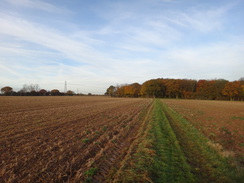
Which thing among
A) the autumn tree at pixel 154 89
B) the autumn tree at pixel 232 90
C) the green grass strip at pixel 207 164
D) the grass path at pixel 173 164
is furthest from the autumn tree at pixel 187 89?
the grass path at pixel 173 164

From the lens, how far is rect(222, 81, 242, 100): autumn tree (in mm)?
82625

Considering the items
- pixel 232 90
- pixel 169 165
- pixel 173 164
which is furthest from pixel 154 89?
pixel 169 165

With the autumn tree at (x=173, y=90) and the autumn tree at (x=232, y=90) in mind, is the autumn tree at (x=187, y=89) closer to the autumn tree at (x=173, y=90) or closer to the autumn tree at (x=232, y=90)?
the autumn tree at (x=173, y=90)

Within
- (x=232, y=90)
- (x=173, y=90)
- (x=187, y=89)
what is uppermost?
(x=187, y=89)

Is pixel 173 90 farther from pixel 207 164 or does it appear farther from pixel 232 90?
pixel 207 164

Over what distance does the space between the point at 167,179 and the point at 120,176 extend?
1.61 meters

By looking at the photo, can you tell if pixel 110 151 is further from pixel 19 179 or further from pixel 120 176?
pixel 19 179

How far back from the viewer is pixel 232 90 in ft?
274

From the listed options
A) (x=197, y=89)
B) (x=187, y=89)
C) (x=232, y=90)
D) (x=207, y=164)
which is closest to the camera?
(x=207, y=164)

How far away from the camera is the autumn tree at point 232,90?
271 feet

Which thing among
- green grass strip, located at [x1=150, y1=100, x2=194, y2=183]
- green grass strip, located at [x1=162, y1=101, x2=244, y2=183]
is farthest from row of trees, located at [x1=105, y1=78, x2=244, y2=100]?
green grass strip, located at [x1=150, y1=100, x2=194, y2=183]

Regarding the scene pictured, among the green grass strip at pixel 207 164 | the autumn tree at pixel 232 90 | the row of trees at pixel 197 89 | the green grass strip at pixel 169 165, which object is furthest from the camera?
the row of trees at pixel 197 89

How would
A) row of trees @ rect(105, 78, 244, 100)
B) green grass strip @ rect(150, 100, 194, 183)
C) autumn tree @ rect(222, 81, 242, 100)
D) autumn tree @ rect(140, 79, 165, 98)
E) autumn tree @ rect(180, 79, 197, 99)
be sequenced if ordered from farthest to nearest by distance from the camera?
1. autumn tree @ rect(140, 79, 165, 98)
2. autumn tree @ rect(180, 79, 197, 99)
3. row of trees @ rect(105, 78, 244, 100)
4. autumn tree @ rect(222, 81, 242, 100)
5. green grass strip @ rect(150, 100, 194, 183)

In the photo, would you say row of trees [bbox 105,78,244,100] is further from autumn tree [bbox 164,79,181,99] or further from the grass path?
the grass path
